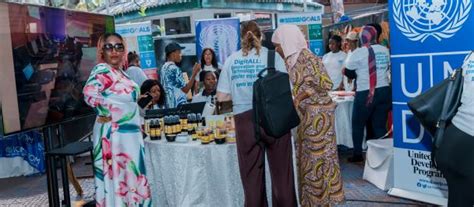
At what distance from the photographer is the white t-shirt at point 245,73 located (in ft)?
10.8

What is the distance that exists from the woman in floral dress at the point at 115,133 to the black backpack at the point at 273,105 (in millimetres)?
782

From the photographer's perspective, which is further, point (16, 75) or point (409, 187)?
point (409, 187)

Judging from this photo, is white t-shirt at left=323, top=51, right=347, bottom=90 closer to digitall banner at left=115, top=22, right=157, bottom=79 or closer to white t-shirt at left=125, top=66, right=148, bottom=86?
white t-shirt at left=125, top=66, right=148, bottom=86

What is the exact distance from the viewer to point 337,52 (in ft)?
21.8

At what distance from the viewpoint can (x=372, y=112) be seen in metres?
5.42

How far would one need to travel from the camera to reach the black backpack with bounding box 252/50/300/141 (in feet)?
10.2

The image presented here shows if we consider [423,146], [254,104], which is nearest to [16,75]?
[254,104]

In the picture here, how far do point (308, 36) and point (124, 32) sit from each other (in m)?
3.08

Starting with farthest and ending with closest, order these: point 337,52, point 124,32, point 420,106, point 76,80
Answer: point 124,32 → point 337,52 → point 76,80 → point 420,106

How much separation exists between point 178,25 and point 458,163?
12170 mm

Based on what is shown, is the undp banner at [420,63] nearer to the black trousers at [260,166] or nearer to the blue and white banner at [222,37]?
the black trousers at [260,166]

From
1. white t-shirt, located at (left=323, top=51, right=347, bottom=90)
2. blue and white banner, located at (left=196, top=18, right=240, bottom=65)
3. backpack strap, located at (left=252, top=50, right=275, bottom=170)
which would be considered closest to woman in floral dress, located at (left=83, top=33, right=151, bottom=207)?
backpack strap, located at (left=252, top=50, right=275, bottom=170)

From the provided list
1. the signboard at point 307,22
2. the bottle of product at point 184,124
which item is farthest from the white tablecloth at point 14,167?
the signboard at point 307,22

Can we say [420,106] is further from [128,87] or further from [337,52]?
[337,52]
